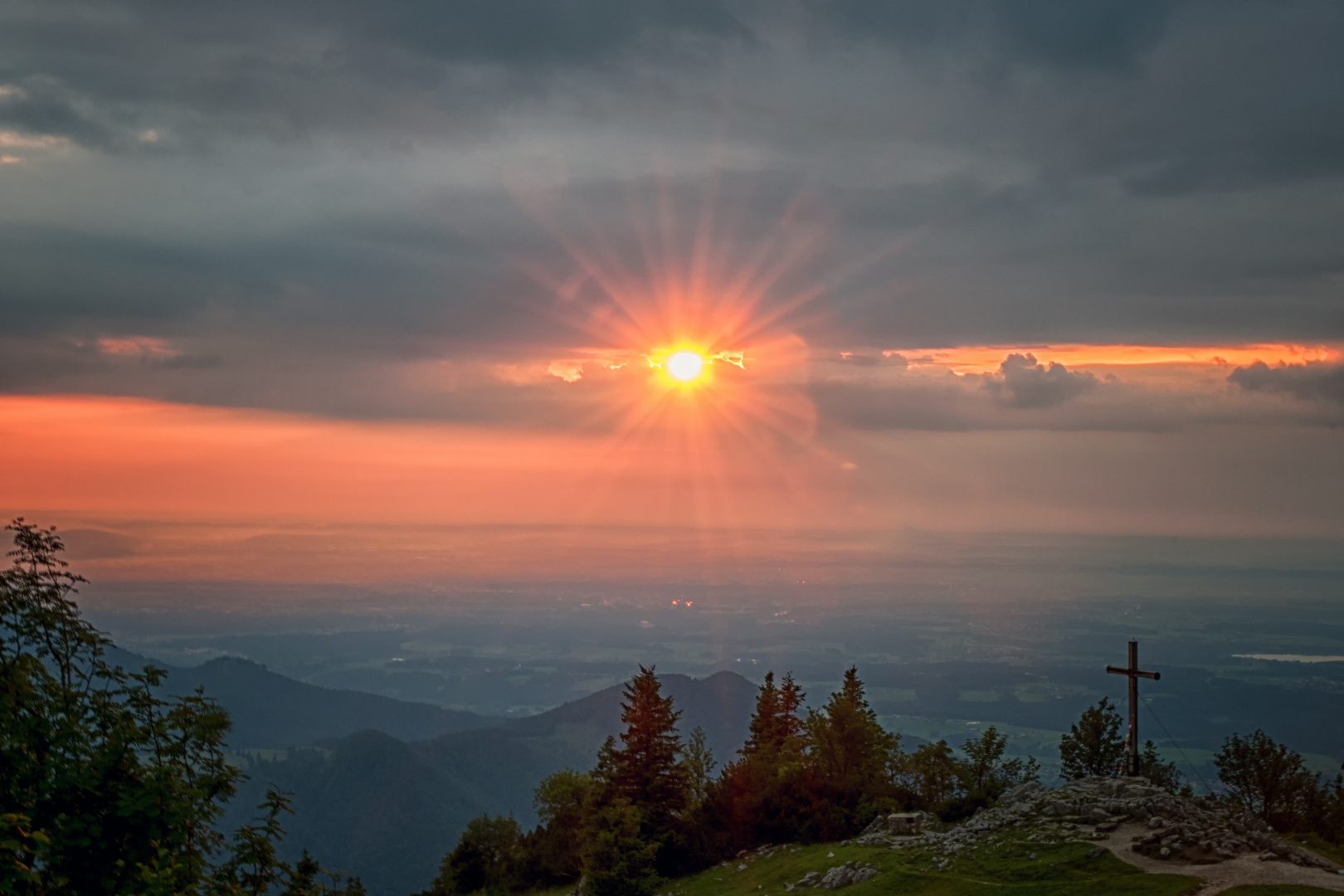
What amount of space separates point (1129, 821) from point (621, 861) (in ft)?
108

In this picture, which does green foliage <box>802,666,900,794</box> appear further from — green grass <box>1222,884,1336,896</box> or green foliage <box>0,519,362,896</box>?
green foliage <box>0,519,362,896</box>

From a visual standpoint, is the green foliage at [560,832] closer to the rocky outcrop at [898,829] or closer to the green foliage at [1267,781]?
the rocky outcrop at [898,829]

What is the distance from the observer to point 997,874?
41.1 m

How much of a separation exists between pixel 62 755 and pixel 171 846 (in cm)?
269

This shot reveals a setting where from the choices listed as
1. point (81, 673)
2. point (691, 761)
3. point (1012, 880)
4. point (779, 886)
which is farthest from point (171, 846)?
point (691, 761)

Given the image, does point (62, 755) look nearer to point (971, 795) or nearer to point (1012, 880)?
point (1012, 880)

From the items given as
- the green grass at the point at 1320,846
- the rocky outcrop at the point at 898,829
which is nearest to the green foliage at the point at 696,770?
the rocky outcrop at the point at 898,829

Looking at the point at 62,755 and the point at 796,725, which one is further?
the point at 796,725

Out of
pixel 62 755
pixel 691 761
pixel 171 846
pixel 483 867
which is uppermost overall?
pixel 62 755

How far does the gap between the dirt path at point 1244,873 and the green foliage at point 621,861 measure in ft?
111

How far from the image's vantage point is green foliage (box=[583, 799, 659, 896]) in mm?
62438

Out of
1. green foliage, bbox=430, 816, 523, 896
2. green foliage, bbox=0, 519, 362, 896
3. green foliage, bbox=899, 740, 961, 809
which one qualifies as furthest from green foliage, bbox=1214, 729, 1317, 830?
green foliage, bbox=0, 519, 362, 896

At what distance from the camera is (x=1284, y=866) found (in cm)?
3516

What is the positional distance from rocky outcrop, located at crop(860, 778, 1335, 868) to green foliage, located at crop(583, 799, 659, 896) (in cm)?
1851
